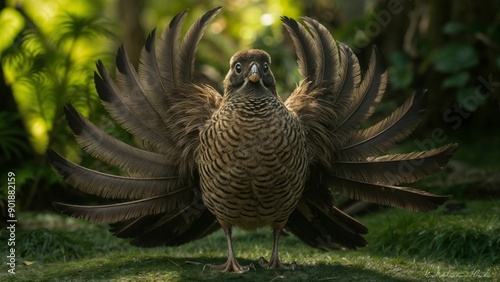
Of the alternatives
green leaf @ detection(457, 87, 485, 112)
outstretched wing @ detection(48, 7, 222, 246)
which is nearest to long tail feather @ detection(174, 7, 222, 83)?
outstretched wing @ detection(48, 7, 222, 246)

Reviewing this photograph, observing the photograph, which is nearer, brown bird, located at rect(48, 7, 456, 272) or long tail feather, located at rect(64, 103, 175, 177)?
brown bird, located at rect(48, 7, 456, 272)

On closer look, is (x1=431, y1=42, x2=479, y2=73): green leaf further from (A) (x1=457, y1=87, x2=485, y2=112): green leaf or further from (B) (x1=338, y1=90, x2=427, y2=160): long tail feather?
(B) (x1=338, y1=90, x2=427, y2=160): long tail feather

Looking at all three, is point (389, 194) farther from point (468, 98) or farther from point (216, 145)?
point (468, 98)

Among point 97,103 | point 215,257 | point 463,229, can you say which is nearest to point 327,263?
point 215,257

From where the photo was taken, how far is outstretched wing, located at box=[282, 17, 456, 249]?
537 cm

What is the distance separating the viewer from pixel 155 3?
52.4 feet

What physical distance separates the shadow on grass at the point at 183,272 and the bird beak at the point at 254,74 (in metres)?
1.40

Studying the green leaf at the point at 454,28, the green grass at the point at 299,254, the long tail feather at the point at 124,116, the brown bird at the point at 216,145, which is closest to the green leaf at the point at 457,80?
the green leaf at the point at 454,28

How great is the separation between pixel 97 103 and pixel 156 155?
270cm

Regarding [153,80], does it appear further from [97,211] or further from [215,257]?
[215,257]

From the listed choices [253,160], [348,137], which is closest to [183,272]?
[253,160]

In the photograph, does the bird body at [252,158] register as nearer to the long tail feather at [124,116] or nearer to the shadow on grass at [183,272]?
the shadow on grass at [183,272]

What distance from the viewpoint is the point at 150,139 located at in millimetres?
5508

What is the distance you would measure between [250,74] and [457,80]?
17.6 feet
